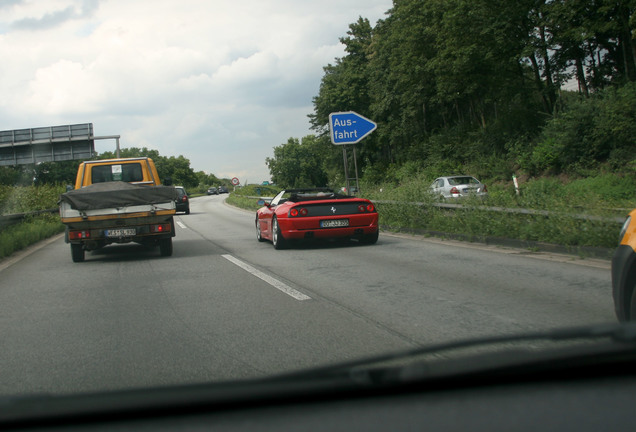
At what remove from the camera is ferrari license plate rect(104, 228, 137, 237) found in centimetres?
1189

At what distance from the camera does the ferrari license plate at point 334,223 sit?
12.6 metres

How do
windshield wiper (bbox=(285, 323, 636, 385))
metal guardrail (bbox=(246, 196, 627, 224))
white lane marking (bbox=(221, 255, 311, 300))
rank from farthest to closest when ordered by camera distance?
metal guardrail (bbox=(246, 196, 627, 224)) → white lane marking (bbox=(221, 255, 311, 300)) → windshield wiper (bbox=(285, 323, 636, 385))

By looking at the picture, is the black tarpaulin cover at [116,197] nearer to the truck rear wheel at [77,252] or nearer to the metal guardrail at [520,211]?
the truck rear wheel at [77,252]

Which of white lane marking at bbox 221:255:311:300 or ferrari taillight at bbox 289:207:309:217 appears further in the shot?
ferrari taillight at bbox 289:207:309:217

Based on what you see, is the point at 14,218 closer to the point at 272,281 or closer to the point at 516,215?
the point at 272,281

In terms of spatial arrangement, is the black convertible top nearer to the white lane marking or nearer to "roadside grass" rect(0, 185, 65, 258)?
the white lane marking

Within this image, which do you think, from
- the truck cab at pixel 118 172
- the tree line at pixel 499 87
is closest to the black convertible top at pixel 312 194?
the truck cab at pixel 118 172

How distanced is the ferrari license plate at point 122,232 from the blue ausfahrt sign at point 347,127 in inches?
371

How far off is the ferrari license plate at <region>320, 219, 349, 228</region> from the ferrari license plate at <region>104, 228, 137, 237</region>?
3752mm

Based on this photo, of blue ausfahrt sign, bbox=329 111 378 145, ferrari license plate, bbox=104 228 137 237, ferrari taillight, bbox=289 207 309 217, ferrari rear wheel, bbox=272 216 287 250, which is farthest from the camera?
blue ausfahrt sign, bbox=329 111 378 145

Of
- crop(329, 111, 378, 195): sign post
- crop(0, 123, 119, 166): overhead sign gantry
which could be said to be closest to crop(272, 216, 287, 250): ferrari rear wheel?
crop(329, 111, 378, 195): sign post

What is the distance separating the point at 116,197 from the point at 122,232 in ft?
2.27

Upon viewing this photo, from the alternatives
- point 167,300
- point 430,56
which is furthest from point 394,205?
point 430,56

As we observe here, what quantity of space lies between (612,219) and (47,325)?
7.90 m
